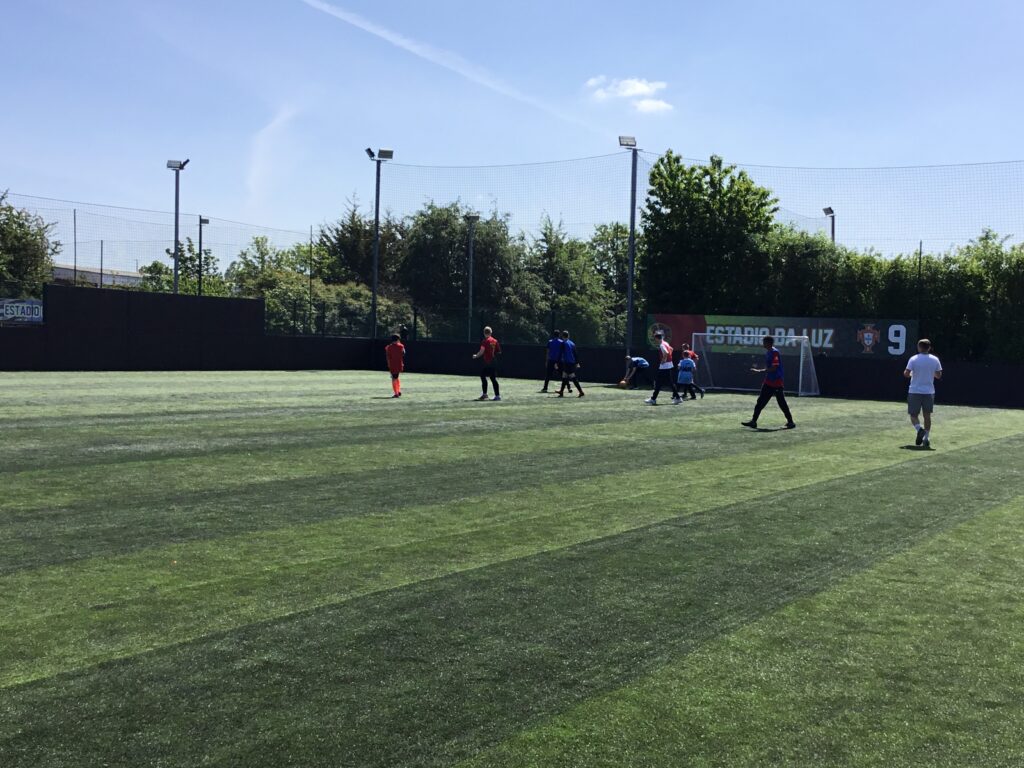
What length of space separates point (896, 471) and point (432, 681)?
361 inches

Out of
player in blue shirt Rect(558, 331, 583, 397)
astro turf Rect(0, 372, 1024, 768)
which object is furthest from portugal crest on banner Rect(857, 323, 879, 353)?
astro turf Rect(0, 372, 1024, 768)

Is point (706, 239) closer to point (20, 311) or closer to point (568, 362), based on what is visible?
point (568, 362)

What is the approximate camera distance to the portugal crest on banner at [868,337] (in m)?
30.4

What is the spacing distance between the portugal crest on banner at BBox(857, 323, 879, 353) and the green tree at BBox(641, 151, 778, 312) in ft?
20.4

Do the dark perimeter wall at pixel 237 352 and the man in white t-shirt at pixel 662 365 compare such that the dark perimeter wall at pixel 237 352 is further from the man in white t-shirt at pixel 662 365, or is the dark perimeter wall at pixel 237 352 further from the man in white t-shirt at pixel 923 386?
the man in white t-shirt at pixel 923 386

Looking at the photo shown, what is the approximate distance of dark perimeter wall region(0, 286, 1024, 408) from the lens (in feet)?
95.9

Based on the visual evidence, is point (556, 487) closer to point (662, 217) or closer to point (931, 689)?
point (931, 689)

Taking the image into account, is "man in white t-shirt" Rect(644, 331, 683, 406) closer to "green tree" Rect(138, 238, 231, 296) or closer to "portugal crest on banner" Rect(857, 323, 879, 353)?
"portugal crest on banner" Rect(857, 323, 879, 353)

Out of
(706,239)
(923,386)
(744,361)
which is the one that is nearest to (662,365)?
(744,361)

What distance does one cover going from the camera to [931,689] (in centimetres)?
458

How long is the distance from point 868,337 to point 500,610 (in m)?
27.2

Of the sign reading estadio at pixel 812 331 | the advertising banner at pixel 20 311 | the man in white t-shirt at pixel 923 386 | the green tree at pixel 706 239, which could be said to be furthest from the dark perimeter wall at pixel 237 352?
the man in white t-shirt at pixel 923 386

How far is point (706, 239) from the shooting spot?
130ft

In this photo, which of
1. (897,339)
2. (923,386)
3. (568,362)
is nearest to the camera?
(923,386)
